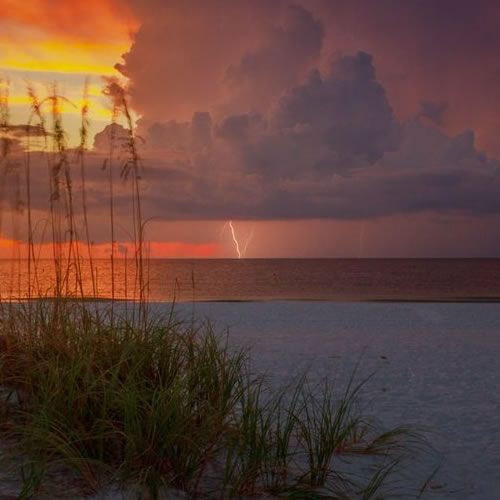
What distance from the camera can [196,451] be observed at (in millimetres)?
3971

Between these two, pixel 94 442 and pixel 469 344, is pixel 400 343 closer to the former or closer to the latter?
pixel 469 344

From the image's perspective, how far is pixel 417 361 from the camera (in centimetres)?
1015

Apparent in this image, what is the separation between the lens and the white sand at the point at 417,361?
5461mm

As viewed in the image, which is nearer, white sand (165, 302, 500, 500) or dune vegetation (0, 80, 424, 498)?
dune vegetation (0, 80, 424, 498)

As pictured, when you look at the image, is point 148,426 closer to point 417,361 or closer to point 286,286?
point 417,361

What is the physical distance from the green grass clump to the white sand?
66 cm

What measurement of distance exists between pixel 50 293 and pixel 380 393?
12.8 feet

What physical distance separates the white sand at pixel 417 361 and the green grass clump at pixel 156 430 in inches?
26.1

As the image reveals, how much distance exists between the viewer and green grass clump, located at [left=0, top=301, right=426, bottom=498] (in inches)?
153

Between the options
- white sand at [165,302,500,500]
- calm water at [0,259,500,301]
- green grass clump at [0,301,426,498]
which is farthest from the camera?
calm water at [0,259,500,301]

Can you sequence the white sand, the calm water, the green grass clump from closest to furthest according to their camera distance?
1. the green grass clump
2. the white sand
3. the calm water

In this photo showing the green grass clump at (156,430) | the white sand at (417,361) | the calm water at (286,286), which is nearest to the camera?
the green grass clump at (156,430)

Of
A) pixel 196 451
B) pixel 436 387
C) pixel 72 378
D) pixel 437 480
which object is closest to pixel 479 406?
pixel 436 387

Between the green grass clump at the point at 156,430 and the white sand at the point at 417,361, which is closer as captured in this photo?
the green grass clump at the point at 156,430
